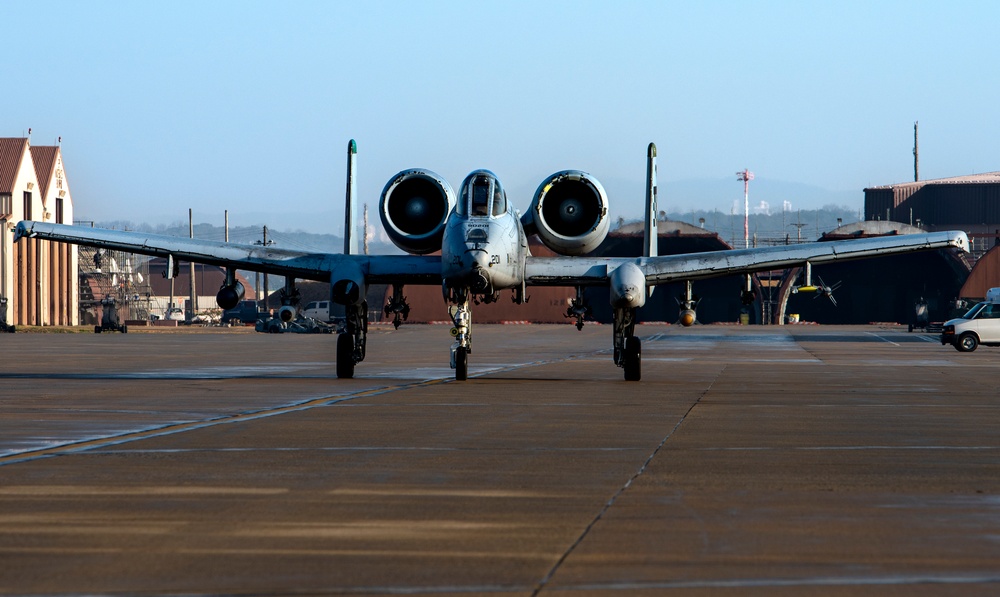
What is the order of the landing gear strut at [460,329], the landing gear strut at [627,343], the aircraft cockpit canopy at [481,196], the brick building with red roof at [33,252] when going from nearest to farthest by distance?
the aircraft cockpit canopy at [481,196]
the landing gear strut at [460,329]
the landing gear strut at [627,343]
the brick building with red roof at [33,252]

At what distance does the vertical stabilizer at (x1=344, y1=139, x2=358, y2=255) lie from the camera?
29.8 metres

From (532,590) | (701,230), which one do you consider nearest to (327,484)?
(532,590)

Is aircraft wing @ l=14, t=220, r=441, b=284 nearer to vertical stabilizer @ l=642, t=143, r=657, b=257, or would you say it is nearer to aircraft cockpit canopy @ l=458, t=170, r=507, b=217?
aircraft cockpit canopy @ l=458, t=170, r=507, b=217

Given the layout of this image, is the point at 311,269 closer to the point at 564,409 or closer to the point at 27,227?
the point at 27,227

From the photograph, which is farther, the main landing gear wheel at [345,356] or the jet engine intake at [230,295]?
the main landing gear wheel at [345,356]

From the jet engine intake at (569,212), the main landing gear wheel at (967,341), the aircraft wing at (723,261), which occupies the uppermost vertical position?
the jet engine intake at (569,212)

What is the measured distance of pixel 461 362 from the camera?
26812 mm

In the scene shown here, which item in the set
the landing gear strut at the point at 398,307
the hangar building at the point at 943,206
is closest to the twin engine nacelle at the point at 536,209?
the landing gear strut at the point at 398,307

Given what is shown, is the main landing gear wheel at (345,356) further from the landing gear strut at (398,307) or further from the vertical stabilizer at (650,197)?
the vertical stabilizer at (650,197)

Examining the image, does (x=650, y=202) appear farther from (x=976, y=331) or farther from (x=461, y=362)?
(x=976, y=331)

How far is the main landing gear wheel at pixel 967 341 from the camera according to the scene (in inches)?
1970

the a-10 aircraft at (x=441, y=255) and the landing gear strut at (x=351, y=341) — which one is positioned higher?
the a-10 aircraft at (x=441, y=255)

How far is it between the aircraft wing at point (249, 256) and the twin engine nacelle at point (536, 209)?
0.89 meters

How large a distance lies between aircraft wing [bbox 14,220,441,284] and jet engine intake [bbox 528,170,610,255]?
9.06ft
